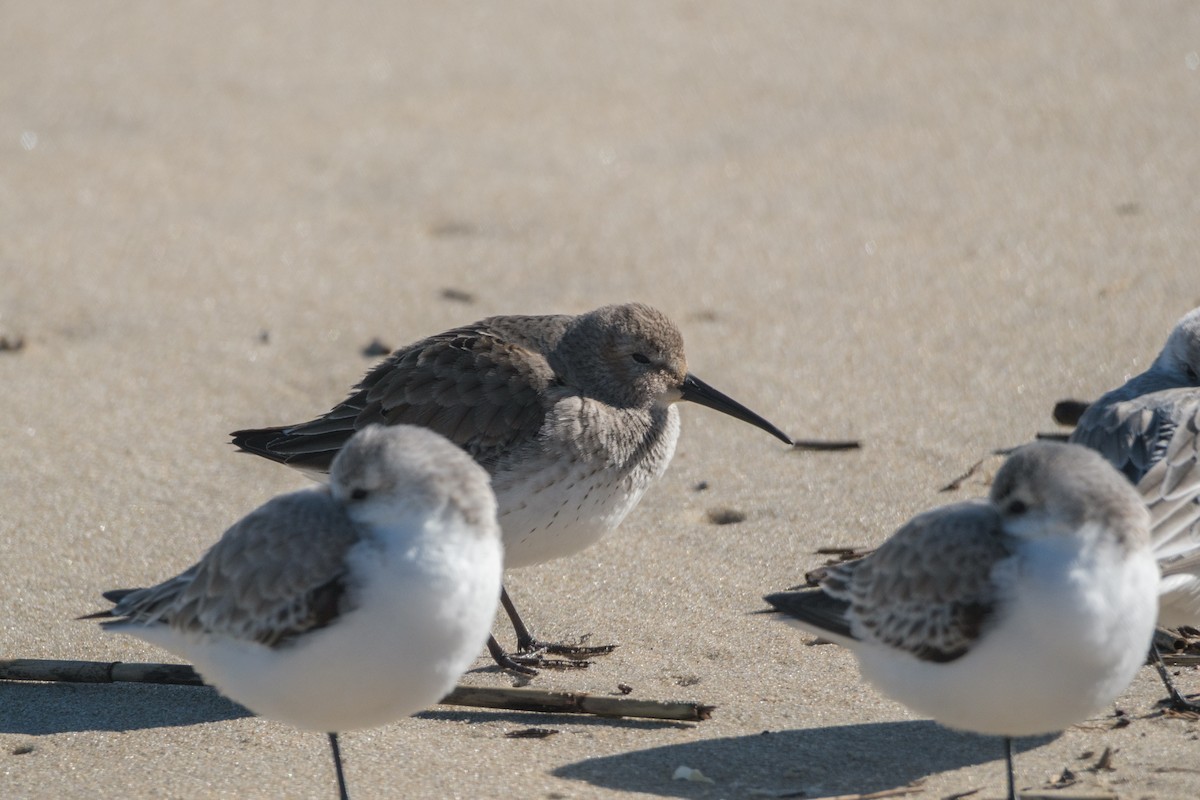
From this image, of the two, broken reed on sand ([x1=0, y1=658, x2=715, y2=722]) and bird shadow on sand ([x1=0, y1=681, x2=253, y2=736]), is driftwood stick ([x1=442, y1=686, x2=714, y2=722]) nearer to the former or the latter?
broken reed on sand ([x1=0, y1=658, x2=715, y2=722])

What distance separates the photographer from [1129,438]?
4902 mm

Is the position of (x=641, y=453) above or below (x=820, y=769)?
above

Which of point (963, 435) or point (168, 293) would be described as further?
point (168, 293)

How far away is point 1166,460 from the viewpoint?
475 centimetres

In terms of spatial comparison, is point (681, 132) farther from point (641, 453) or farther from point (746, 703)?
point (746, 703)

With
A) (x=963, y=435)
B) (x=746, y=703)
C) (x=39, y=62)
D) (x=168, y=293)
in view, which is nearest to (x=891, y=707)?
(x=746, y=703)

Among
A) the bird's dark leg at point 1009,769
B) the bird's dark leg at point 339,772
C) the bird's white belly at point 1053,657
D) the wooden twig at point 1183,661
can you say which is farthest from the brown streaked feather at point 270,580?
the wooden twig at point 1183,661

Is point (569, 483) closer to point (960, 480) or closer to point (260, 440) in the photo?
point (260, 440)

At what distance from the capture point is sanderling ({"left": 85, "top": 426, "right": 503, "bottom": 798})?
3725 mm

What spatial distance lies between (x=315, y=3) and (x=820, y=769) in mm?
8490

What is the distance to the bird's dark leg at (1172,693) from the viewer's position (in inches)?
179

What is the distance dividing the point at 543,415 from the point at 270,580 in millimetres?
1677

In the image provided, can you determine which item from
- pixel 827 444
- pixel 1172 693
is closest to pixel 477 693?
pixel 1172 693

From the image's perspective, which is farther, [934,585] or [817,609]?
[817,609]
